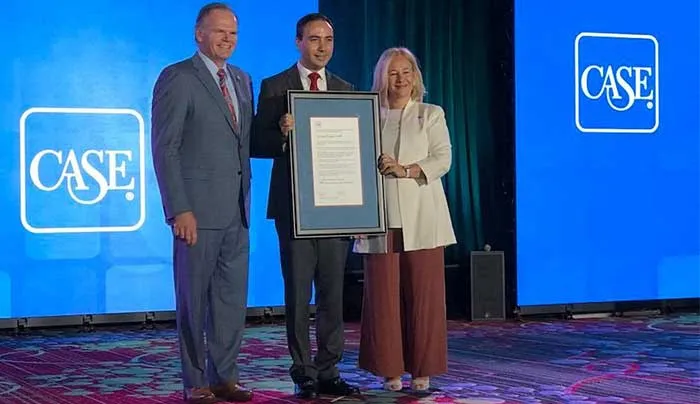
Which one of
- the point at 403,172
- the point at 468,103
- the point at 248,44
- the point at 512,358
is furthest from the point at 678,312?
the point at 403,172

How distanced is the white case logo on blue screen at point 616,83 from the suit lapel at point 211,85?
3.97 meters

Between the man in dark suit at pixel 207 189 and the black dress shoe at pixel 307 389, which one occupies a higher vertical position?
the man in dark suit at pixel 207 189

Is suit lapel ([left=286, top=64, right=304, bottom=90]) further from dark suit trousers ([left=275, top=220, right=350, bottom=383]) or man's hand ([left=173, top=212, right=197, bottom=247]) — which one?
man's hand ([left=173, top=212, right=197, bottom=247])

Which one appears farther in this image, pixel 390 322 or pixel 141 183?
pixel 141 183

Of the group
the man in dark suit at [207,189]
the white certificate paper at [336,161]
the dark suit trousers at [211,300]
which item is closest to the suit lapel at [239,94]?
the man in dark suit at [207,189]

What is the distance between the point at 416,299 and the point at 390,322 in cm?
14

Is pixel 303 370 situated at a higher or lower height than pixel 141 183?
lower

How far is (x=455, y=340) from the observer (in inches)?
232

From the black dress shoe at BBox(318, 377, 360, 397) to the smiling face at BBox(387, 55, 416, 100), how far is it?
3.73ft

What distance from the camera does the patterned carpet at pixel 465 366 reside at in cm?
402

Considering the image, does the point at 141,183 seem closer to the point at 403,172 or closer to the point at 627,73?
the point at 403,172

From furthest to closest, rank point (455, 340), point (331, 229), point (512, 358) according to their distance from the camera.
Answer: point (455, 340), point (512, 358), point (331, 229)

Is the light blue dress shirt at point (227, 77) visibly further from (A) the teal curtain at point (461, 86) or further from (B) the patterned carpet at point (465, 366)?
(A) the teal curtain at point (461, 86)

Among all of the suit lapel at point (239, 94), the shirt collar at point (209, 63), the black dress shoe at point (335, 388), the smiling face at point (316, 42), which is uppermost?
the smiling face at point (316, 42)
